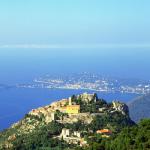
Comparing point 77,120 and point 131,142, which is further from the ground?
point 131,142

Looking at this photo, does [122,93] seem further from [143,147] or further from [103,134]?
[143,147]

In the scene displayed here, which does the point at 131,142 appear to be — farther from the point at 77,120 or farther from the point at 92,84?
the point at 92,84

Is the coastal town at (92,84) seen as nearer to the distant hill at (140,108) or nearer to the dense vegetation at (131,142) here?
the distant hill at (140,108)

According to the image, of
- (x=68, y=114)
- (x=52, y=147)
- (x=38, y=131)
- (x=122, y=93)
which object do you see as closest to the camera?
(x=52, y=147)

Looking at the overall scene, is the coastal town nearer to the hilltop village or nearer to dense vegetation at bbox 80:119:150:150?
the hilltop village

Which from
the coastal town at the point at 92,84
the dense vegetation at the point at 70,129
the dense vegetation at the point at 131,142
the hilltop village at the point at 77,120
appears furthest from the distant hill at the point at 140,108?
the dense vegetation at the point at 131,142

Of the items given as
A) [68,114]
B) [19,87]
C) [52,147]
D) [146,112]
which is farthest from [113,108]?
[19,87]

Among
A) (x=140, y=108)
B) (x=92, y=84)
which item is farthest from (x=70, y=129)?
(x=92, y=84)
